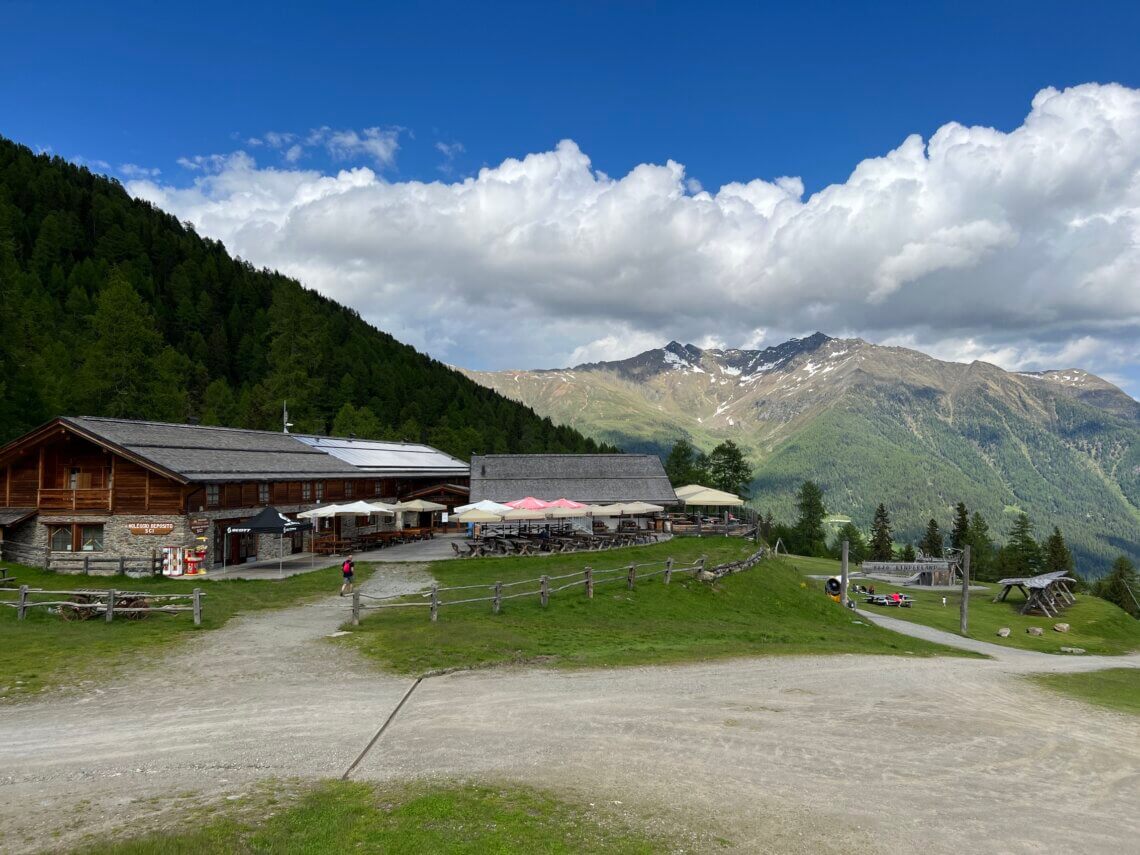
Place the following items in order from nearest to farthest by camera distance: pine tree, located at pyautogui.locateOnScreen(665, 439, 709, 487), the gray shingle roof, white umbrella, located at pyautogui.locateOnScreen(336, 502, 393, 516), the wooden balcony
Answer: the gray shingle roof
the wooden balcony
white umbrella, located at pyautogui.locateOnScreen(336, 502, 393, 516)
pine tree, located at pyautogui.locateOnScreen(665, 439, 709, 487)

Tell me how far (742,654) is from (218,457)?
109 feet

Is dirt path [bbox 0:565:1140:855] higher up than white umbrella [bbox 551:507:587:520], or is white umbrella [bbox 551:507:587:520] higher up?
white umbrella [bbox 551:507:587:520]

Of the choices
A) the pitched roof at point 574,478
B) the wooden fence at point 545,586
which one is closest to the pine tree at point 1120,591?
the pitched roof at point 574,478

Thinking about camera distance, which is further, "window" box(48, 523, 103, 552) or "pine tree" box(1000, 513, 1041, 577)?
"pine tree" box(1000, 513, 1041, 577)

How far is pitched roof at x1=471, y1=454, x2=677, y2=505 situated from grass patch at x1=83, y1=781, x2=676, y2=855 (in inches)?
1676

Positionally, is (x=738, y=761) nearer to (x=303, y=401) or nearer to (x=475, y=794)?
(x=475, y=794)

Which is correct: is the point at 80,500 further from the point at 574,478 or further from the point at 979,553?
the point at 979,553

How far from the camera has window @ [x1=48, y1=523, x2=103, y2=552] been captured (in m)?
35.2

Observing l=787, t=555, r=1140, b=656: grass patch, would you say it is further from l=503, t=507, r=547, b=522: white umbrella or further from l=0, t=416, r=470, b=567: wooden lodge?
l=0, t=416, r=470, b=567: wooden lodge

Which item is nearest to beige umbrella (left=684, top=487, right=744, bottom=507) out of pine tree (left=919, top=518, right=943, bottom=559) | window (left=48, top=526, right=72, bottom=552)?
window (left=48, top=526, right=72, bottom=552)

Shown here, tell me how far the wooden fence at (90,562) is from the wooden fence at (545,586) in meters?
13.1

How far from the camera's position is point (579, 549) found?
4022 centimetres

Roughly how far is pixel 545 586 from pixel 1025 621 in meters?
45.7

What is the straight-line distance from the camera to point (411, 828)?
9297 mm
